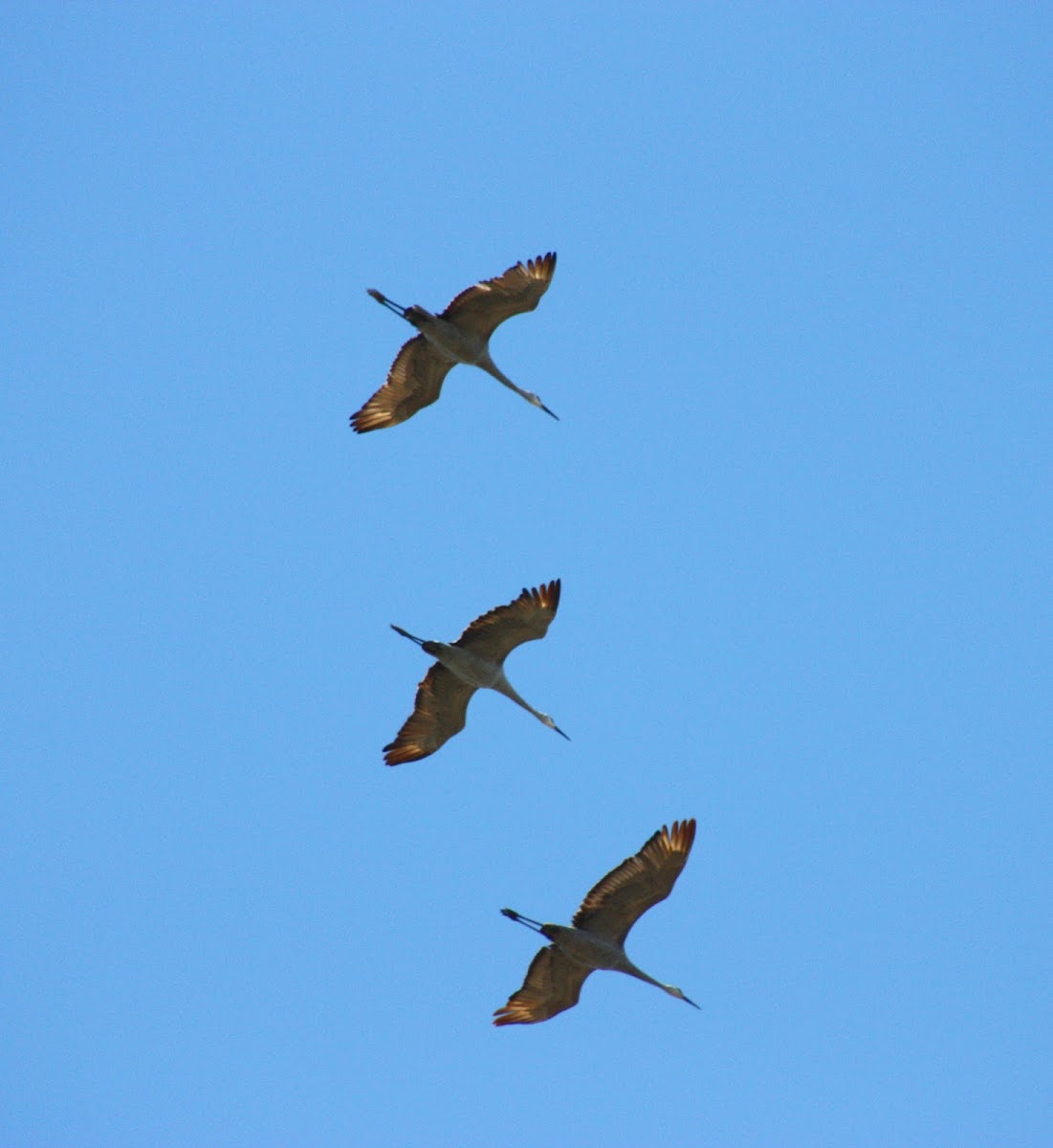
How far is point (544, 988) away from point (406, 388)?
9504 mm

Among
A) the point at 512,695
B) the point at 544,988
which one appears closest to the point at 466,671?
the point at 512,695

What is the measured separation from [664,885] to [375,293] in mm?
10042

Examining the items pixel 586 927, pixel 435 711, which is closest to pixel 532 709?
pixel 435 711

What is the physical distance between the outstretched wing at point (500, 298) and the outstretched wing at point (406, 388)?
0.92 metres

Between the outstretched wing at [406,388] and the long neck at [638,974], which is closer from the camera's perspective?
the long neck at [638,974]

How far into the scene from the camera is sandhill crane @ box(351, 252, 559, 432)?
1077 inches

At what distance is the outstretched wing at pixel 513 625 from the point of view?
2605cm

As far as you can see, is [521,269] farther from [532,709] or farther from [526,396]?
[532,709]

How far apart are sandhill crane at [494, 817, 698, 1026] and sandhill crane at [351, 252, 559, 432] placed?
755 cm

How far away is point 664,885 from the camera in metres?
25.3

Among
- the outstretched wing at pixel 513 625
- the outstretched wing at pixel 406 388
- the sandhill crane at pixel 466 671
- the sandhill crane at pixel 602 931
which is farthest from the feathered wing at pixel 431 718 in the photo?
the outstretched wing at pixel 406 388

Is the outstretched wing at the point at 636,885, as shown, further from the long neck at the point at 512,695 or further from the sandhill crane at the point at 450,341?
the sandhill crane at the point at 450,341

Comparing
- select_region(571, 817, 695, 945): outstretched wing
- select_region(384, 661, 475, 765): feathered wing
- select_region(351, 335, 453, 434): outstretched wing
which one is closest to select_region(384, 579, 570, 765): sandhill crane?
select_region(384, 661, 475, 765): feathered wing

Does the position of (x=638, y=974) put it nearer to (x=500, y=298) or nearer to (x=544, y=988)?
(x=544, y=988)
